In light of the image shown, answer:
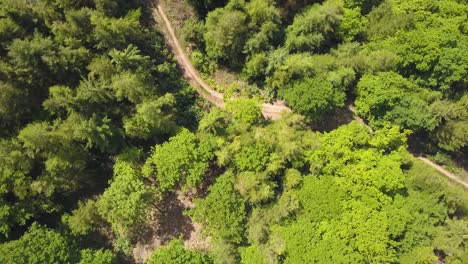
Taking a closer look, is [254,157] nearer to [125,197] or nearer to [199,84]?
[125,197]

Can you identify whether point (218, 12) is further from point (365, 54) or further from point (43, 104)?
point (43, 104)

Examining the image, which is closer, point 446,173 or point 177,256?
point 177,256

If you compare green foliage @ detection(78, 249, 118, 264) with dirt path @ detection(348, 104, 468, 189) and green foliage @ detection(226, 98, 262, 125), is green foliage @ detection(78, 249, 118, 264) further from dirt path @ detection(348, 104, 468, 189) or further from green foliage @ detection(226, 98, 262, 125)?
dirt path @ detection(348, 104, 468, 189)

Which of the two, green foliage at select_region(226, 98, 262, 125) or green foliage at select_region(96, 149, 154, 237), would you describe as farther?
green foliage at select_region(226, 98, 262, 125)

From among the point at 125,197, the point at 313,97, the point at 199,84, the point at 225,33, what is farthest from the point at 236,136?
the point at 125,197

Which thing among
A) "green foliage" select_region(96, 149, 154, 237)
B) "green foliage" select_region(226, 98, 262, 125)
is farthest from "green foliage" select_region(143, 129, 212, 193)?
"green foliage" select_region(226, 98, 262, 125)

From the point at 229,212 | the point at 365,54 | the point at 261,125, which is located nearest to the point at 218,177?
the point at 229,212
